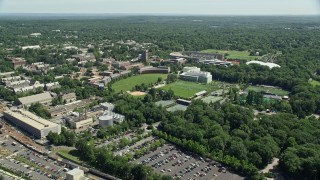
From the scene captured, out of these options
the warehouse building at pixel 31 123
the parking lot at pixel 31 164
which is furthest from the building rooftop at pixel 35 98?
the parking lot at pixel 31 164

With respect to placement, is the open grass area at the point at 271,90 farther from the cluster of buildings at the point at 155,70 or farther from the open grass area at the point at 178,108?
the cluster of buildings at the point at 155,70

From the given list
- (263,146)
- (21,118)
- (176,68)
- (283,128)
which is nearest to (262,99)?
(283,128)

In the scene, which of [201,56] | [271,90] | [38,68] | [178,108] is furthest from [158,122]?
[201,56]

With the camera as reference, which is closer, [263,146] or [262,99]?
[263,146]

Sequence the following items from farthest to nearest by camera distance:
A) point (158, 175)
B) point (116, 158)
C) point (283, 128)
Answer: point (283, 128) < point (116, 158) < point (158, 175)

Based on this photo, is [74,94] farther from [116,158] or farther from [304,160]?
[304,160]
